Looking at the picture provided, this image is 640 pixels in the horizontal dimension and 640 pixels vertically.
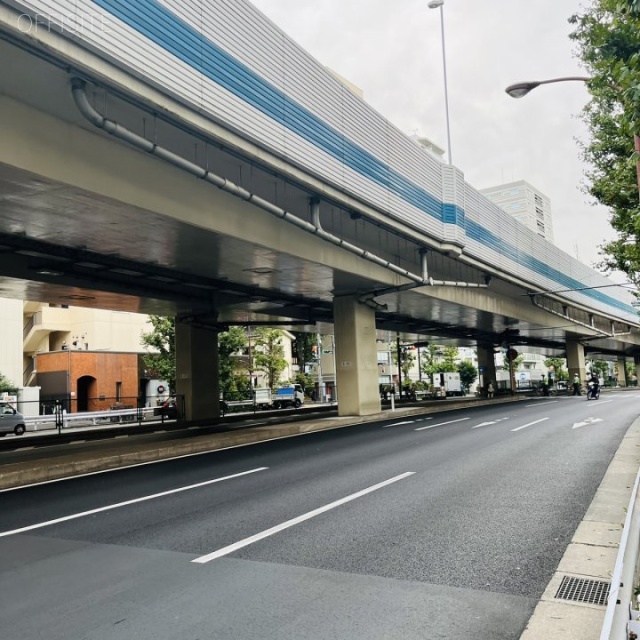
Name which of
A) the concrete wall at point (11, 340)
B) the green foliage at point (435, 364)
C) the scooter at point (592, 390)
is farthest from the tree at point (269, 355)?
the green foliage at point (435, 364)

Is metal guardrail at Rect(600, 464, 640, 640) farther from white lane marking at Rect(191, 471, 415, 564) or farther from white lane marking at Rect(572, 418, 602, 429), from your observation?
white lane marking at Rect(572, 418, 602, 429)

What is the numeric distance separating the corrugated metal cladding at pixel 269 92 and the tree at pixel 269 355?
36780 mm

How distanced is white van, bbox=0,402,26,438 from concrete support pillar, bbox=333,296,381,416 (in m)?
17.0

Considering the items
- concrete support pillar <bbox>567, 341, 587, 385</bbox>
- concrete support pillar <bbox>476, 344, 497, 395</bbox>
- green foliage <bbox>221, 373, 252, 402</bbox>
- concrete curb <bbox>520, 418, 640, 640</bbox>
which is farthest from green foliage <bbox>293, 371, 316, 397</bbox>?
concrete curb <bbox>520, 418, 640, 640</bbox>

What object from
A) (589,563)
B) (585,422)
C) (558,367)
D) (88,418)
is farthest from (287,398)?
(558,367)

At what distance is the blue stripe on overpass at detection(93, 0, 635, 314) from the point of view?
10.8 m

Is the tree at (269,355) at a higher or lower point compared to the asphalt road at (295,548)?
higher

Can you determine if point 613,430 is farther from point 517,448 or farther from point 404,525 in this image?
point 404,525

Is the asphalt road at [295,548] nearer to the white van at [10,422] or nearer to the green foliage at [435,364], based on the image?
the white van at [10,422]

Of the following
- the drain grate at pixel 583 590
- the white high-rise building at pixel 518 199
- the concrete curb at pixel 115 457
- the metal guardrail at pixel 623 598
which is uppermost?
the white high-rise building at pixel 518 199

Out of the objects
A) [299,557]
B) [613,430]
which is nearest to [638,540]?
[299,557]

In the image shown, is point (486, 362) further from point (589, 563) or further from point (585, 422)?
point (589, 563)

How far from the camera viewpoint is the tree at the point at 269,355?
198 feet

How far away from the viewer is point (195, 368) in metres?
29.2
